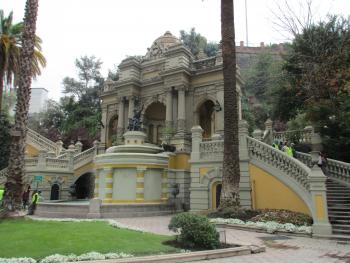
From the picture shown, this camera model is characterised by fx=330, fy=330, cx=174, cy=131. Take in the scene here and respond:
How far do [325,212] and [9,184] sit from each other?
12425 millimetres

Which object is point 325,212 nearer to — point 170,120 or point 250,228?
point 250,228

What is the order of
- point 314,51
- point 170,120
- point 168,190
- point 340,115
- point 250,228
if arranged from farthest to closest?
point 170,120
point 314,51
point 168,190
point 340,115
point 250,228

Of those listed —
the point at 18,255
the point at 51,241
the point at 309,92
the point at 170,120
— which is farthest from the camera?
the point at 170,120

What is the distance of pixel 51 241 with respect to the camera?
30.1 feet

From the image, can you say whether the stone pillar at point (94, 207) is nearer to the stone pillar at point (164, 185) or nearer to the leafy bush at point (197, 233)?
the stone pillar at point (164, 185)

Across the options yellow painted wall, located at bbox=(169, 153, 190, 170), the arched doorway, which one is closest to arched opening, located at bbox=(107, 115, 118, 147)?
yellow painted wall, located at bbox=(169, 153, 190, 170)

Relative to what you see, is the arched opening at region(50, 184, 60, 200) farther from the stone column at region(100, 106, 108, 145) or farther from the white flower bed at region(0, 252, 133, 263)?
the white flower bed at region(0, 252, 133, 263)

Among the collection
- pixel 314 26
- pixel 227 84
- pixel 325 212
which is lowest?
pixel 325 212

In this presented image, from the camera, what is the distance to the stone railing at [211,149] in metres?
19.3

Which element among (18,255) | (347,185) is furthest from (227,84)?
(18,255)

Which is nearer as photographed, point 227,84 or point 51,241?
point 51,241

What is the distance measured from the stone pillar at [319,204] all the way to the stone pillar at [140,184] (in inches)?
409

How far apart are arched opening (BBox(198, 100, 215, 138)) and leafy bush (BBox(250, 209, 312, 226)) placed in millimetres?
17311

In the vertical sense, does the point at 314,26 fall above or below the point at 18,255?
above
